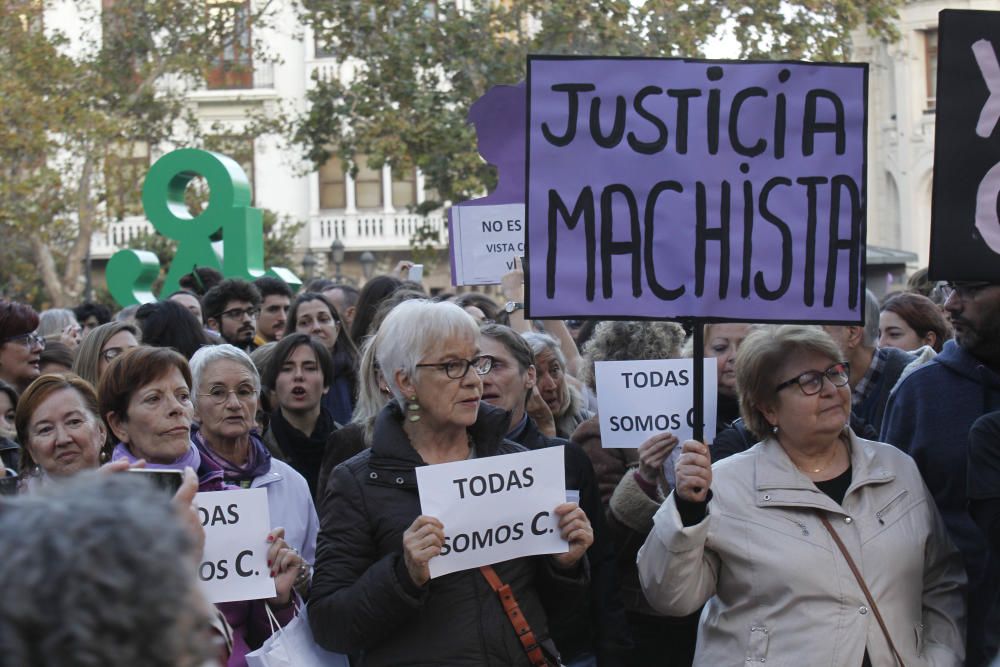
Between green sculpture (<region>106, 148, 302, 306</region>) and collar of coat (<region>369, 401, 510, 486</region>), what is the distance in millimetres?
8349

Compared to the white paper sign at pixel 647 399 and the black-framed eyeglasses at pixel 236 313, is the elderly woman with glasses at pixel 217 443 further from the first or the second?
the black-framed eyeglasses at pixel 236 313

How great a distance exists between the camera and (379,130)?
22.0 m

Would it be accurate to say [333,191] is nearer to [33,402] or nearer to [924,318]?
[924,318]

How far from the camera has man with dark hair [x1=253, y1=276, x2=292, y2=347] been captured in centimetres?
936

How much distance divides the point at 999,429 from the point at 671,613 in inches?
40.5

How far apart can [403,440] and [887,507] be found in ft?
4.48

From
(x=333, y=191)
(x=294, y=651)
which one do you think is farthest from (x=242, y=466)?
(x=333, y=191)

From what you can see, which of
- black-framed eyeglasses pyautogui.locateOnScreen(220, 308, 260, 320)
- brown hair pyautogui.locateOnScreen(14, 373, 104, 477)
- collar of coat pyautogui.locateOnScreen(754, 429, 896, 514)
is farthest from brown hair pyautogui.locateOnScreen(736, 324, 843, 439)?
black-framed eyeglasses pyautogui.locateOnScreen(220, 308, 260, 320)

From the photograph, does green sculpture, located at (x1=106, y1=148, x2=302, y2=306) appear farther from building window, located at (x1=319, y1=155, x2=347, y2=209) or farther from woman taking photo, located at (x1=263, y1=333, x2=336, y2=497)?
building window, located at (x1=319, y1=155, x2=347, y2=209)

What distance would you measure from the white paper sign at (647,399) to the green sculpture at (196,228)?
7.35 m

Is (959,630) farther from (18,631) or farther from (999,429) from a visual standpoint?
(18,631)

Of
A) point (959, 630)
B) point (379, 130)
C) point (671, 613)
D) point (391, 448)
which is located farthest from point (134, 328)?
point (379, 130)

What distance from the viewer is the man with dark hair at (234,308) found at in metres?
8.72

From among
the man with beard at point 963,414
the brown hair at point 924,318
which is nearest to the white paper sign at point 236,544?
the man with beard at point 963,414
